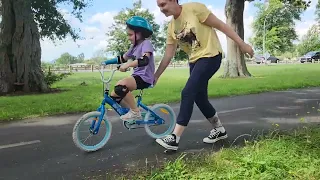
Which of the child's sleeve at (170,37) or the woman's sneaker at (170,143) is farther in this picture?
the child's sleeve at (170,37)

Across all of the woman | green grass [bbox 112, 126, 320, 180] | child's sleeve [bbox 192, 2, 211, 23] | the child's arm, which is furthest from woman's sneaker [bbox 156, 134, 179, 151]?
child's sleeve [bbox 192, 2, 211, 23]

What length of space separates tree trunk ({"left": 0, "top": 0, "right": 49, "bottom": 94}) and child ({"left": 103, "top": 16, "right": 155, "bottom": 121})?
1024 centimetres

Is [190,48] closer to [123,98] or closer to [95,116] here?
[123,98]

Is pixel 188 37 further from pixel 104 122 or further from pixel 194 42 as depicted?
pixel 104 122

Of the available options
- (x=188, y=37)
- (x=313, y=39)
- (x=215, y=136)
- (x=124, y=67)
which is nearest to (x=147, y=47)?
(x=124, y=67)

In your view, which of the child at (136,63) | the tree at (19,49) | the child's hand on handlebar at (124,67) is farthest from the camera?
the tree at (19,49)

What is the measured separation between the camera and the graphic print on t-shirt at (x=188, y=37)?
464cm

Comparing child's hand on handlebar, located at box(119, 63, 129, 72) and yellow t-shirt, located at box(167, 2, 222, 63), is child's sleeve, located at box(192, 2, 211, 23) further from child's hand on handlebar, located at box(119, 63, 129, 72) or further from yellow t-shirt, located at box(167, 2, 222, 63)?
child's hand on handlebar, located at box(119, 63, 129, 72)

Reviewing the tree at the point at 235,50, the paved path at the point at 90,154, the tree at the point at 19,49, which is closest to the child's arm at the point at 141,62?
the paved path at the point at 90,154

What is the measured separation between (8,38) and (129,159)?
11.6 metres

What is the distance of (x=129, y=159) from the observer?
439cm

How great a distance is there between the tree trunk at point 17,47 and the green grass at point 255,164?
1154 cm

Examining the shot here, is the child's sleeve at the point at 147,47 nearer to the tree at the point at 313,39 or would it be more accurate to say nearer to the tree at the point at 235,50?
the tree at the point at 313,39

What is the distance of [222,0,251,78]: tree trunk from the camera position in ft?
72.9
